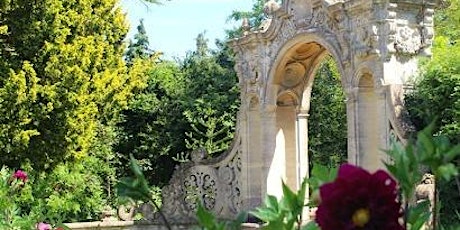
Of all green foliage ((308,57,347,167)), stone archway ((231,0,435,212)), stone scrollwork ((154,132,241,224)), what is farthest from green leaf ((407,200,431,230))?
green foliage ((308,57,347,167))

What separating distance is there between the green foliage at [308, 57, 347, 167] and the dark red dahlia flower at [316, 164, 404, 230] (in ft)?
54.8

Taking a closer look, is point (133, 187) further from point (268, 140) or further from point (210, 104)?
point (210, 104)

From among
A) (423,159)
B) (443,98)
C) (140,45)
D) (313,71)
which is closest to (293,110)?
(313,71)

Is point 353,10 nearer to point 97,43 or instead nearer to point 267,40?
point 267,40

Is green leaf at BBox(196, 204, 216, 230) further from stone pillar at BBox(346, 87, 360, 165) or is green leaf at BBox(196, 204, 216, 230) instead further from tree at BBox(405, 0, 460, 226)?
stone pillar at BBox(346, 87, 360, 165)

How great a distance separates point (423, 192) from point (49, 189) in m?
8.29

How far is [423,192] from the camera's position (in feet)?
27.9

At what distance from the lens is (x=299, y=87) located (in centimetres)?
1292

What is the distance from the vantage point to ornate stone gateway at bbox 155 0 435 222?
986 cm

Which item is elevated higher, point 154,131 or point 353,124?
point 353,124

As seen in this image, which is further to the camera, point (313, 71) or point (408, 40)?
point (313, 71)

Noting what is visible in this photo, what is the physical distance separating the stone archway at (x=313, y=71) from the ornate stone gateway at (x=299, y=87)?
0.01 m

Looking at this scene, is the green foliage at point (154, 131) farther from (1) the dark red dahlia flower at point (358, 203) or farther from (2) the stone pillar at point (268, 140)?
(1) the dark red dahlia flower at point (358, 203)

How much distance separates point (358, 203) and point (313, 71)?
11.6m
